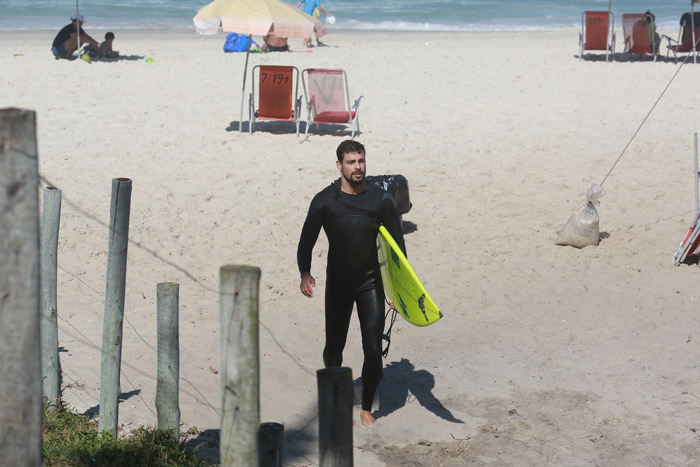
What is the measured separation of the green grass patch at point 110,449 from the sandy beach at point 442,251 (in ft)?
1.25

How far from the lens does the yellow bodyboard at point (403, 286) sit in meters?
4.06

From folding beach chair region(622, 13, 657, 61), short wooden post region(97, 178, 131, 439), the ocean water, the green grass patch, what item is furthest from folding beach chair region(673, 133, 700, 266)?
the ocean water

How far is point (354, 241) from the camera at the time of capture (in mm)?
4473

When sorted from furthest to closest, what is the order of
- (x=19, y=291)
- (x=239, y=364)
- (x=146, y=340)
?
(x=146, y=340) < (x=239, y=364) < (x=19, y=291)

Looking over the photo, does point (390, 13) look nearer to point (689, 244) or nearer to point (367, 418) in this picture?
point (689, 244)

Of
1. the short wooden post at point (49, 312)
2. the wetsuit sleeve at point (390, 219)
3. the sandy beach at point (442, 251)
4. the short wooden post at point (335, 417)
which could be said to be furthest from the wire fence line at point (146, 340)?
the short wooden post at point (335, 417)

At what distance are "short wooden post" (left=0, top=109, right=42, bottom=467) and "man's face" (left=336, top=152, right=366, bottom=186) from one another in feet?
7.83

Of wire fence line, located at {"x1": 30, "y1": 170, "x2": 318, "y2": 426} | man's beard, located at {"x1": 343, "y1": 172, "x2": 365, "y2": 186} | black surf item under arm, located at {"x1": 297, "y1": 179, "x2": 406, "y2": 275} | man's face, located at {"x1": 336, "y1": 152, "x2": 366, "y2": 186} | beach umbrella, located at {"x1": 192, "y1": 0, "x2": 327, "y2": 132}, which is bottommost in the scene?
wire fence line, located at {"x1": 30, "y1": 170, "x2": 318, "y2": 426}

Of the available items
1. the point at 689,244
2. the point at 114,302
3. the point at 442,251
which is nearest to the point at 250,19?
the point at 442,251

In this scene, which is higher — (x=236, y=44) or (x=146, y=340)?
(x=236, y=44)

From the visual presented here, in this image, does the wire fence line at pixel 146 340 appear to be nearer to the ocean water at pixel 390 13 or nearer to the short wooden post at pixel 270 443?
the short wooden post at pixel 270 443

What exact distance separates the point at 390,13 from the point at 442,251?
29574mm

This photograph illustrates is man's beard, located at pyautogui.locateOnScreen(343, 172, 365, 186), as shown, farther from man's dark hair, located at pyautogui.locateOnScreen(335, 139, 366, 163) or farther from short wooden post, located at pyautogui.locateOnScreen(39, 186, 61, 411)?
short wooden post, located at pyautogui.locateOnScreen(39, 186, 61, 411)

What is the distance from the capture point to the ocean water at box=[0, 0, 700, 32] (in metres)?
29.7
